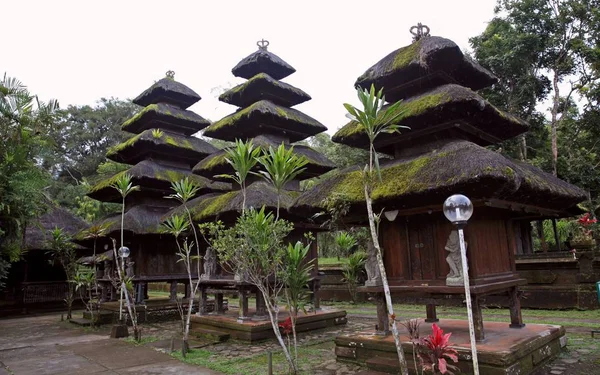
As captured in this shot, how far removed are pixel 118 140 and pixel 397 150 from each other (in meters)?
36.0

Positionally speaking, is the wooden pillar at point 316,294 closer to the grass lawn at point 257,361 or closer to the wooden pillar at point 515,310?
the grass lawn at point 257,361

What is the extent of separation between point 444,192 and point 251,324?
18.5 feet

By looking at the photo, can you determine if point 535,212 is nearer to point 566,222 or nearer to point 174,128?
point 174,128

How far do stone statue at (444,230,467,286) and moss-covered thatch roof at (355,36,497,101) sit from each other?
331 centimetres

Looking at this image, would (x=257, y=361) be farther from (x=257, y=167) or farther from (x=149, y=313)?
(x=149, y=313)

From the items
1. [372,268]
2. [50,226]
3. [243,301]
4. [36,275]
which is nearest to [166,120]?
[50,226]

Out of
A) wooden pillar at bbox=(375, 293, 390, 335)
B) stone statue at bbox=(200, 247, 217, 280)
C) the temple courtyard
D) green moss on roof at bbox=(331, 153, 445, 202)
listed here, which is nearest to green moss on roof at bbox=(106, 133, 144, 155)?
stone statue at bbox=(200, 247, 217, 280)

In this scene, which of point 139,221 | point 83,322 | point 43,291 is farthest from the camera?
point 43,291

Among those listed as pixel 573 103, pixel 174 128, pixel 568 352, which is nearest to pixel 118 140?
pixel 174 128

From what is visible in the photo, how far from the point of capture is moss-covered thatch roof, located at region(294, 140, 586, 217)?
591 centimetres

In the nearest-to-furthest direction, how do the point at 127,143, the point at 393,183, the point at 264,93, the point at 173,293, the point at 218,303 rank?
the point at 393,183, the point at 218,303, the point at 264,93, the point at 173,293, the point at 127,143

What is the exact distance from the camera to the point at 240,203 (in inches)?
409

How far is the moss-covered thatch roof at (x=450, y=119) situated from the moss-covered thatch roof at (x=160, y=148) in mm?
9372

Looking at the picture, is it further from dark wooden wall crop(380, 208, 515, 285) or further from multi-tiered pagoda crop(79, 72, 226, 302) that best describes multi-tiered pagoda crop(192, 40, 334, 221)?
Answer: dark wooden wall crop(380, 208, 515, 285)
